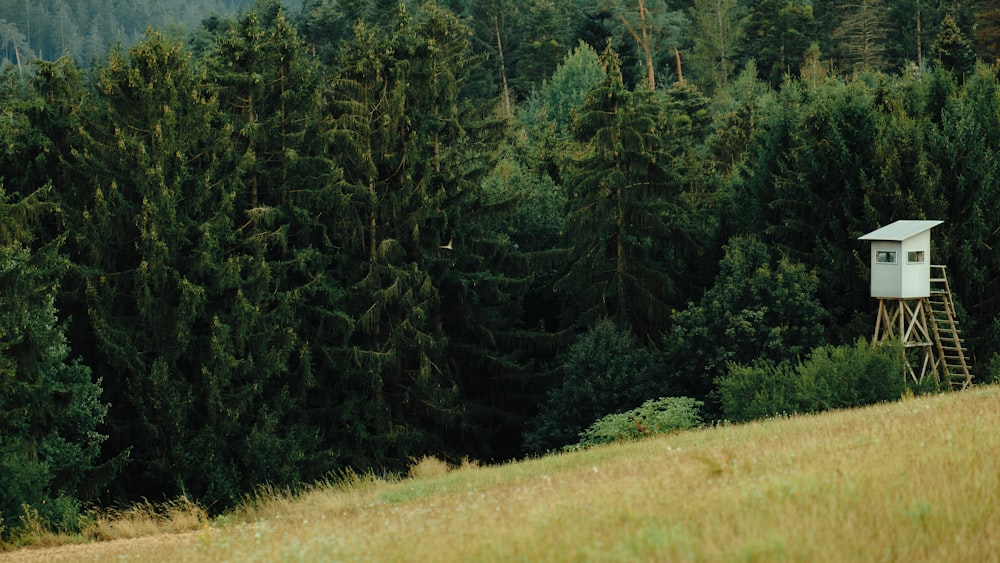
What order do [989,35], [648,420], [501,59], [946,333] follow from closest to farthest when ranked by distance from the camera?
[648,420], [946,333], [989,35], [501,59]

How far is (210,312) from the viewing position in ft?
119

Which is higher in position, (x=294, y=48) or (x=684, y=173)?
(x=294, y=48)

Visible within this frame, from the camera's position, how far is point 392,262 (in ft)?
134

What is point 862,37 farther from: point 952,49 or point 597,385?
point 597,385

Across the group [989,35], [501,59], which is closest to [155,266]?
[989,35]

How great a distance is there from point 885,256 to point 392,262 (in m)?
17.5

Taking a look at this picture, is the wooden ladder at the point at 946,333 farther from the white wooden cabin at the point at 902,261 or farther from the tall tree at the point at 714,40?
the tall tree at the point at 714,40

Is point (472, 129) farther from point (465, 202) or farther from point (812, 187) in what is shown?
point (812, 187)

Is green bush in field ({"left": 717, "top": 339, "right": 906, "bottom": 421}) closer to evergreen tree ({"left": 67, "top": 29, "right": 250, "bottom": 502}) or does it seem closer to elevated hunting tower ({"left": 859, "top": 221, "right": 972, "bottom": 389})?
elevated hunting tower ({"left": 859, "top": 221, "right": 972, "bottom": 389})

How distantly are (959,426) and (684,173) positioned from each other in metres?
38.4

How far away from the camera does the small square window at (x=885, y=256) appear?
31.4m

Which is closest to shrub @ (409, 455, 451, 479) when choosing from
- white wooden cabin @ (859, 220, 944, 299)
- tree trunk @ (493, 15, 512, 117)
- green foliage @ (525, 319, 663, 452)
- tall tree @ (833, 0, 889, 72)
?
green foliage @ (525, 319, 663, 452)

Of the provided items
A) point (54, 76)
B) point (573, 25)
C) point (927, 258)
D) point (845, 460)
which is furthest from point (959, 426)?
point (573, 25)

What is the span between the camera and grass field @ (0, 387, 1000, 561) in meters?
→ 8.52
